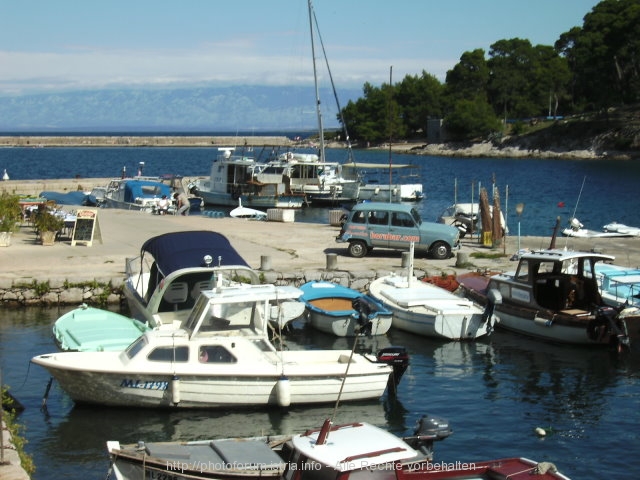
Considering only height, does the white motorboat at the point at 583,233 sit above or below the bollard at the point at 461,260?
below

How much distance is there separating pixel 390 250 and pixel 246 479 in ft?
62.8

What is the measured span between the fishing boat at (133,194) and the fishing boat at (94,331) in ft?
89.8

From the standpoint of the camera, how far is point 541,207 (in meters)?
59.8

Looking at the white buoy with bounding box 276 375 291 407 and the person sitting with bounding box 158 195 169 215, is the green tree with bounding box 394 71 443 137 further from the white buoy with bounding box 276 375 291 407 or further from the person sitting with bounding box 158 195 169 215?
the white buoy with bounding box 276 375 291 407

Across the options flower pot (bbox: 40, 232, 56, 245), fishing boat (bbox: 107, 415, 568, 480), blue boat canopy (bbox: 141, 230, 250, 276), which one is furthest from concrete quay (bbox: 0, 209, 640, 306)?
fishing boat (bbox: 107, 415, 568, 480)

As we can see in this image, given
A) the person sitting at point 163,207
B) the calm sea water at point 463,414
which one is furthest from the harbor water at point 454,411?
the person sitting at point 163,207

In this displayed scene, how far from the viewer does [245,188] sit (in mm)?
54156

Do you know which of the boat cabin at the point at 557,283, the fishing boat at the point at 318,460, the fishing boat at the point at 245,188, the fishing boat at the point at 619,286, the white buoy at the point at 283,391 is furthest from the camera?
the fishing boat at the point at 245,188

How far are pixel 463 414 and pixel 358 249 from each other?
42.4 ft

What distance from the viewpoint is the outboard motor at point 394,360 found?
53.2 ft

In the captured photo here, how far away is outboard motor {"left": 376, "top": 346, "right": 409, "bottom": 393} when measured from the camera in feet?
53.2

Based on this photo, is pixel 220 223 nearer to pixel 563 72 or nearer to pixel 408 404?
pixel 408 404

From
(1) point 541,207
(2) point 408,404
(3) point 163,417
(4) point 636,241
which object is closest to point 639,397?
(2) point 408,404

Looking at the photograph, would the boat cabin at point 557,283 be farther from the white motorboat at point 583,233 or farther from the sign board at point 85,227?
the white motorboat at point 583,233
